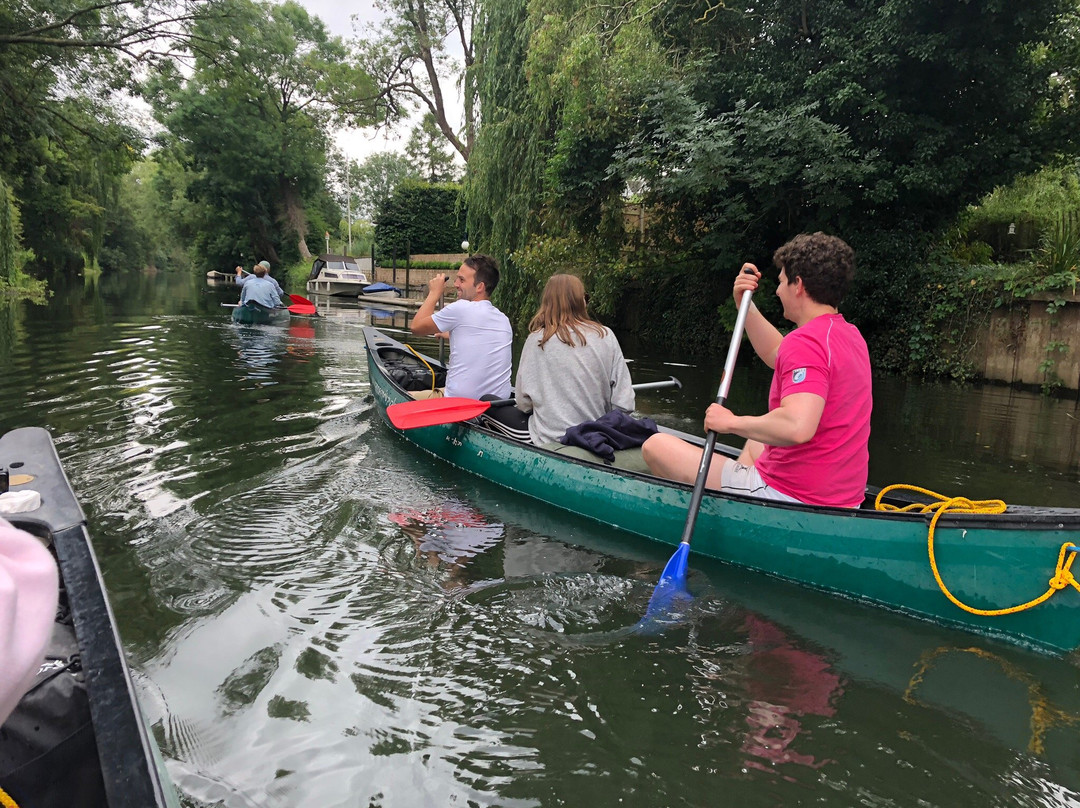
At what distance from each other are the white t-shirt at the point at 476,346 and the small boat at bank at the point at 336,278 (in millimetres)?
25019

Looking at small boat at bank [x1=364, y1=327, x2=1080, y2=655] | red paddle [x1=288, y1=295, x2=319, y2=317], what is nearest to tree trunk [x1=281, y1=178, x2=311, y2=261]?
red paddle [x1=288, y1=295, x2=319, y2=317]

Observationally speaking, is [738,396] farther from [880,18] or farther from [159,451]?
[159,451]

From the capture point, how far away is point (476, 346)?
5922 millimetres

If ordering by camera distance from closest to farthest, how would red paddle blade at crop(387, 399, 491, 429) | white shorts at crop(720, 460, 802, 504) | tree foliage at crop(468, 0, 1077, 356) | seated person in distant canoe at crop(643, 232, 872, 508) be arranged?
seated person in distant canoe at crop(643, 232, 872, 508) < white shorts at crop(720, 460, 802, 504) < red paddle blade at crop(387, 399, 491, 429) < tree foliage at crop(468, 0, 1077, 356)

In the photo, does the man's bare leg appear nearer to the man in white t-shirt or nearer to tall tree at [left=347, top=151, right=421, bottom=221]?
the man in white t-shirt

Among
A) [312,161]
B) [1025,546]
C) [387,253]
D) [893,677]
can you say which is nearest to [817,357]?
[1025,546]

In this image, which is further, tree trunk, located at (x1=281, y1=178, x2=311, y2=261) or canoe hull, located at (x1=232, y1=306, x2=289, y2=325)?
tree trunk, located at (x1=281, y1=178, x2=311, y2=261)

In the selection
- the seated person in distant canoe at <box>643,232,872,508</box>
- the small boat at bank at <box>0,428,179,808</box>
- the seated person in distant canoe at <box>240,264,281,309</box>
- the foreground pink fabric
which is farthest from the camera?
the seated person in distant canoe at <box>240,264,281,309</box>

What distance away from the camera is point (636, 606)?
3.49 metres

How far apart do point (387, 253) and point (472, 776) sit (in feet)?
115

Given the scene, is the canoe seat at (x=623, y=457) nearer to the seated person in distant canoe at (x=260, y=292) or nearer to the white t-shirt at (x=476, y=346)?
the white t-shirt at (x=476, y=346)

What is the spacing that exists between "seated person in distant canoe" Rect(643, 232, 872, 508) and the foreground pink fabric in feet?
8.92

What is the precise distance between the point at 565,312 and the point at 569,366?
33 cm

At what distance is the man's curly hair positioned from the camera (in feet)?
10.7
